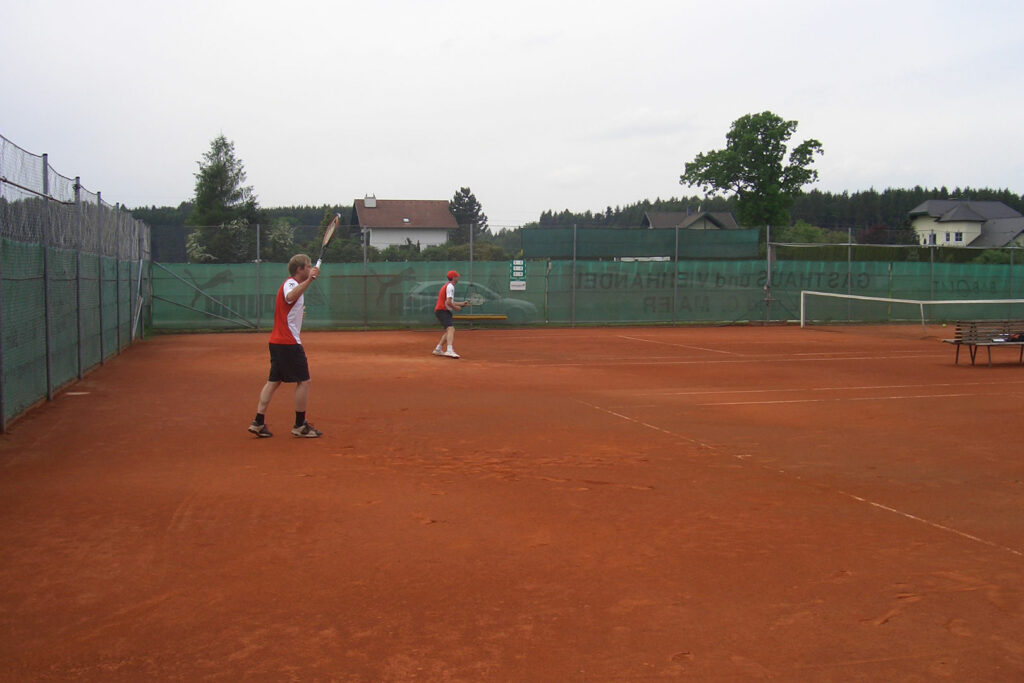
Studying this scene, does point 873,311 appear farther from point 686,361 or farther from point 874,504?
point 874,504

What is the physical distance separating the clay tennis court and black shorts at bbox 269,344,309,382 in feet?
2.07

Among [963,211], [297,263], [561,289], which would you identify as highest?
[963,211]

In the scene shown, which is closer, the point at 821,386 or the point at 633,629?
the point at 633,629

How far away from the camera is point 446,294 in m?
18.7

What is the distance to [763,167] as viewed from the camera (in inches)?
2623

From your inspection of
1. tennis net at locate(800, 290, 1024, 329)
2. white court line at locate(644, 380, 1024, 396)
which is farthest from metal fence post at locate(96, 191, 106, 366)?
tennis net at locate(800, 290, 1024, 329)

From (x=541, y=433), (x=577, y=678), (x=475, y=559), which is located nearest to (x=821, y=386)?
(x=541, y=433)

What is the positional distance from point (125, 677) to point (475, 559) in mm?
1975

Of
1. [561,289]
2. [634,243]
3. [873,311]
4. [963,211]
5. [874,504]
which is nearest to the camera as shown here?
[874,504]

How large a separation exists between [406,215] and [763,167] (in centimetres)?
2634

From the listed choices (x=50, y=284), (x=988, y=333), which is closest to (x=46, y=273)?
(x=50, y=284)

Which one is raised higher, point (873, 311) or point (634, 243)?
point (634, 243)

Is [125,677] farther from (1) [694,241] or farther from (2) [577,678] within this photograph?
(1) [694,241]

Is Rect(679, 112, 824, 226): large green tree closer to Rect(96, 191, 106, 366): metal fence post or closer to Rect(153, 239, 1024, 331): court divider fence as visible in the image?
Rect(153, 239, 1024, 331): court divider fence
